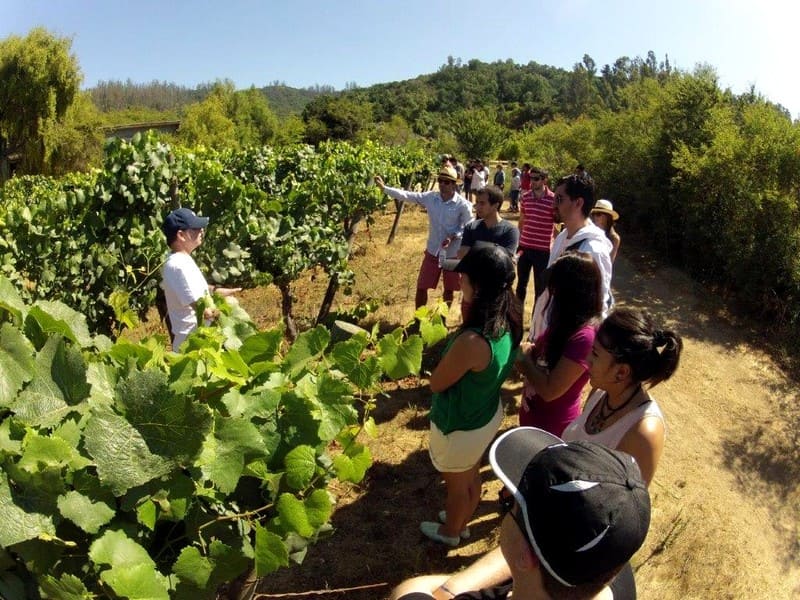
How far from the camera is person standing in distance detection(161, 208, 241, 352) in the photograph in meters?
3.15

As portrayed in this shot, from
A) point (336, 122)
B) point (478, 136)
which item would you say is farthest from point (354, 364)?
point (336, 122)

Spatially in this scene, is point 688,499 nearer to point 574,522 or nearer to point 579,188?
point 579,188

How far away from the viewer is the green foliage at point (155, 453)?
1.10m

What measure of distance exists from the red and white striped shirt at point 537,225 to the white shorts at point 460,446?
114 inches

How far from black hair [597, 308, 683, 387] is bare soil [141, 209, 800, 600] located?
1376mm

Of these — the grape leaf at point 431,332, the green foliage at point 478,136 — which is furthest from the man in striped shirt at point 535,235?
the green foliage at point 478,136

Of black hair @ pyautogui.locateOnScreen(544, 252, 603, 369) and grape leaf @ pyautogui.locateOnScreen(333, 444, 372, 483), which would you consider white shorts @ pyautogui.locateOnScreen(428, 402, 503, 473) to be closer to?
black hair @ pyautogui.locateOnScreen(544, 252, 603, 369)

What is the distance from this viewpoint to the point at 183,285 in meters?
3.15

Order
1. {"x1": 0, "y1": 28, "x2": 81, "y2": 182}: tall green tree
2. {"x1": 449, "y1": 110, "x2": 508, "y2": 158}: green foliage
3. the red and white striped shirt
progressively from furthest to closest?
1. {"x1": 449, "y1": 110, "x2": 508, "y2": 158}: green foliage
2. {"x1": 0, "y1": 28, "x2": 81, "y2": 182}: tall green tree
3. the red and white striped shirt

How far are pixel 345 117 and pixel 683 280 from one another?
39887mm

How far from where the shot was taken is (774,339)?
6.98m

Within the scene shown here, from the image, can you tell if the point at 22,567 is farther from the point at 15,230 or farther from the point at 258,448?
the point at 15,230

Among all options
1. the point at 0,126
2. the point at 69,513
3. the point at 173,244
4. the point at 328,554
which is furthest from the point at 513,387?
the point at 0,126

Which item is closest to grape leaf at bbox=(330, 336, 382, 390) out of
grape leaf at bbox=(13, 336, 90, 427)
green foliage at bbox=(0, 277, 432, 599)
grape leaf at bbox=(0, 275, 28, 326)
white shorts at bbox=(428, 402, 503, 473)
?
green foliage at bbox=(0, 277, 432, 599)
